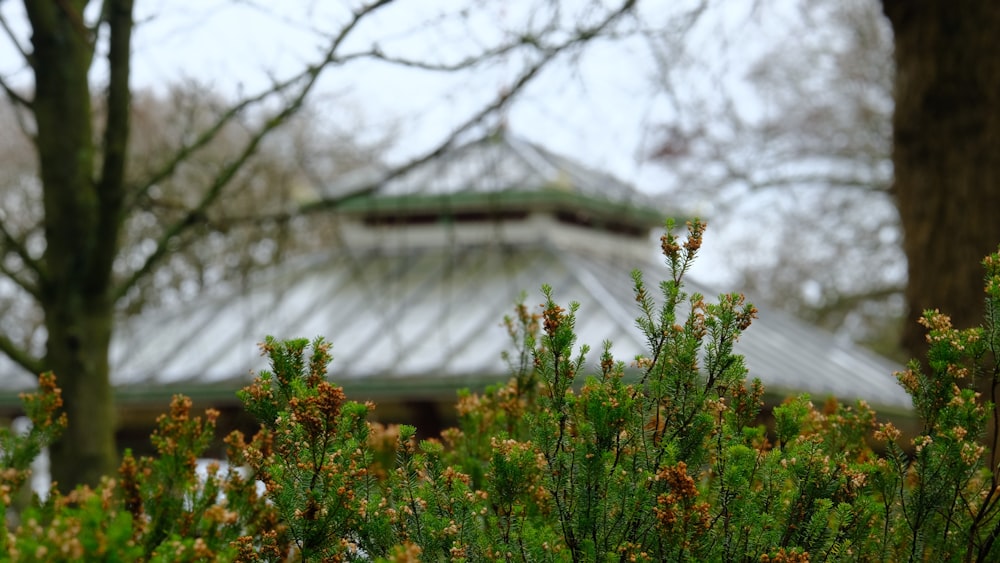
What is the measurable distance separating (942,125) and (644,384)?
468 cm

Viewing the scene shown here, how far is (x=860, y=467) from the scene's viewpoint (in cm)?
243

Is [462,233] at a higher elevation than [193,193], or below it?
A: below

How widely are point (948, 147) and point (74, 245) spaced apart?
15.8 ft

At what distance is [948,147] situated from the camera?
6375mm

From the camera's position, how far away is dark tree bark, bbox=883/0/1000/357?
6.20 m

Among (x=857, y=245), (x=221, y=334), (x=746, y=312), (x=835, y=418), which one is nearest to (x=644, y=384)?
(x=746, y=312)

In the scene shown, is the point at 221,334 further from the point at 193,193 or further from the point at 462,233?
the point at 193,193

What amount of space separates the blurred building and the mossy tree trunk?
357 centimetres

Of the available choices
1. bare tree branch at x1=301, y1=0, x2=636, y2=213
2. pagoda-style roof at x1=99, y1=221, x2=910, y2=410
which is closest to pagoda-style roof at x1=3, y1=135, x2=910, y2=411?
pagoda-style roof at x1=99, y1=221, x2=910, y2=410

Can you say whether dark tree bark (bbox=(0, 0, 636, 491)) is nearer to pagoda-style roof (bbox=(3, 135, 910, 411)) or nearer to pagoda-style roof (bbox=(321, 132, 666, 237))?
pagoda-style roof (bbox=(3, 135, 910, 411))

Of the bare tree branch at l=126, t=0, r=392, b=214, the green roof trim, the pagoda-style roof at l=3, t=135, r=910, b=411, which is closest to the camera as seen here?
the bare tree branch at l=126, t=0, r=392, b=214

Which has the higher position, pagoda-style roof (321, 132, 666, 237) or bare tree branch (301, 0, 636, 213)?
pagoda-style roof (321, 132, 666, 237)

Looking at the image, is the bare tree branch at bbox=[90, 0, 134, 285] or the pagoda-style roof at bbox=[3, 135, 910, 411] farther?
the pagoda-style roof at bbox=[3, 135, 910, 411]

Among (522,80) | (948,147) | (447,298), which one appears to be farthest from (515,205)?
(522,80)
